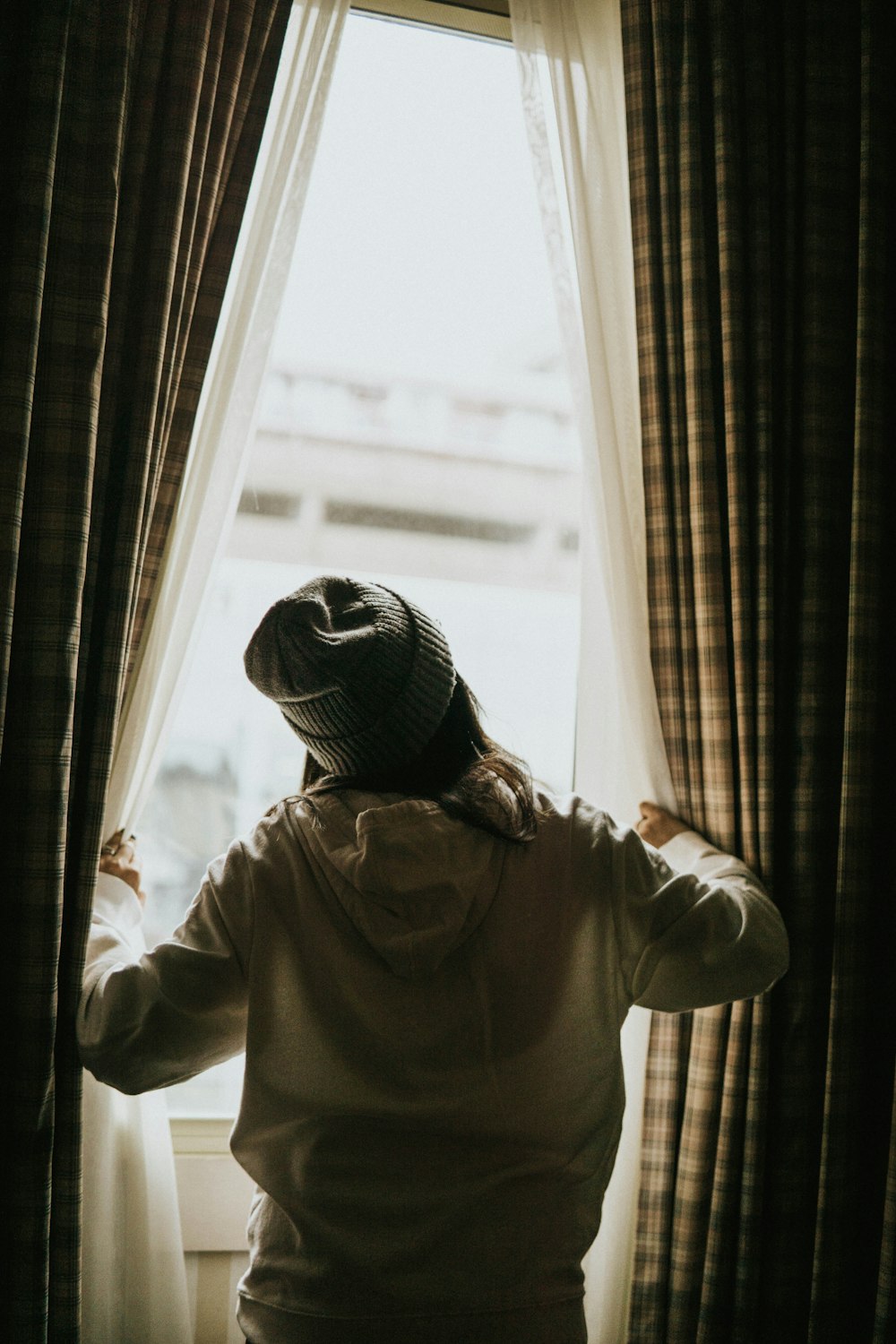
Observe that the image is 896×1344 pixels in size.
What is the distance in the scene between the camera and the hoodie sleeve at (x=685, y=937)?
114 centimetres

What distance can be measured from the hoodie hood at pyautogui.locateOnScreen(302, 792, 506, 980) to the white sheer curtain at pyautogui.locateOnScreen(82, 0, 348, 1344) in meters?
0.45

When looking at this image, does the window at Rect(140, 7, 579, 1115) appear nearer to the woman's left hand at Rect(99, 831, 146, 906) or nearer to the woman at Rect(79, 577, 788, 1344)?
the woman's left hand at Rect(99, 831, 146, 906)

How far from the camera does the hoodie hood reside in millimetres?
1030

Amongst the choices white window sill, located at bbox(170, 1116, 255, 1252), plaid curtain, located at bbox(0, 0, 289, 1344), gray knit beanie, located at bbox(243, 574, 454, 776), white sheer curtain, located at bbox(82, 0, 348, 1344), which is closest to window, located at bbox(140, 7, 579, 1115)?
white window sill, located at bbox(170, 1116, 255, 1252)

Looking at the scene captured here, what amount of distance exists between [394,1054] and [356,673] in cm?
40

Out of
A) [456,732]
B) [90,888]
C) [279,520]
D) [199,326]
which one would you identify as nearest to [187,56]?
[199,326]

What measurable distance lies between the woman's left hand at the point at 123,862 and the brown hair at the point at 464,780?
34cm

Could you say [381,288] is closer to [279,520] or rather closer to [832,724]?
[279,520]

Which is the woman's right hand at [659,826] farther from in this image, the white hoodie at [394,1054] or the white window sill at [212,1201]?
the white window sill at [212,1201]

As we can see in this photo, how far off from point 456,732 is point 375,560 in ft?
2.01

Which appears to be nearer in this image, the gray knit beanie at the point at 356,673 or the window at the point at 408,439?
the gray knit beanie at the point at 356,673

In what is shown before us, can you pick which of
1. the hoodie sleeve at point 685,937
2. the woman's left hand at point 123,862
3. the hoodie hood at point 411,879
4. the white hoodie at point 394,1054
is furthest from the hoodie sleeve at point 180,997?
the hoodie sleeve at point 685,937

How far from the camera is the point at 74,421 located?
4.06 feet

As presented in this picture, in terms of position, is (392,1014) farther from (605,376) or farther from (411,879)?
(605,376)
